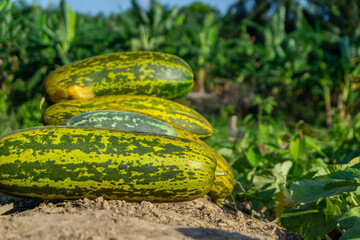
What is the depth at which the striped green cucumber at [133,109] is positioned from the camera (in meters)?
2.43

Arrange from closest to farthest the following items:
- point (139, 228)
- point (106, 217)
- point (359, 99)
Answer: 1. point (139, 228)
2. point (106, 217)
3. point (359, 99)

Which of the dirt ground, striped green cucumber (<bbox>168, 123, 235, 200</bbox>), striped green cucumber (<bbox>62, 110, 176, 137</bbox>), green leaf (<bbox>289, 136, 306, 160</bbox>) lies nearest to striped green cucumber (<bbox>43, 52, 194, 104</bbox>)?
striped green cucumber (<bbox>62, 110, 176, 137</bbox>)

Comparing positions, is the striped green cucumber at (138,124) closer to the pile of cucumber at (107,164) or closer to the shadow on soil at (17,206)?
the pile of cucumber at (107,164)

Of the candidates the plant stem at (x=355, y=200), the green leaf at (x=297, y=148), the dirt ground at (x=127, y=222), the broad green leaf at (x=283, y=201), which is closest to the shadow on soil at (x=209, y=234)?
the dirt ground at (x=127, y=222)

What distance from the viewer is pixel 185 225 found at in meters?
1.56

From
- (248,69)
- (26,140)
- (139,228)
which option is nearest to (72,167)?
(26,140)

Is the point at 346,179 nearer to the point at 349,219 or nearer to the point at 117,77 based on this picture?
the point at 349,219

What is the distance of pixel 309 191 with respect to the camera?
1899 mm

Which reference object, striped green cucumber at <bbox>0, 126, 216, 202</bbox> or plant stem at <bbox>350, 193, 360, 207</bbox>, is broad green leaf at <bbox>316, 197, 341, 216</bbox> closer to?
plant stem at <bbox>350, 193, 360, 207</bbox>

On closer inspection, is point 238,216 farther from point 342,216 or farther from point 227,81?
point 227,81

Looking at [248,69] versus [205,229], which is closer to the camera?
[205,229]

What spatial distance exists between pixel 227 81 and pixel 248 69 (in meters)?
1.38

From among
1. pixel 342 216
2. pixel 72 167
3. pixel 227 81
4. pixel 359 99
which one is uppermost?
pixel 72 167

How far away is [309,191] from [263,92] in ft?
30.7
